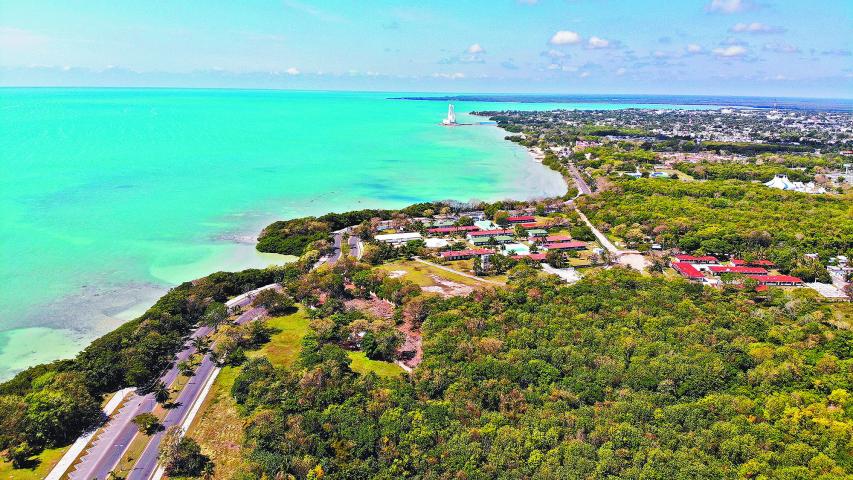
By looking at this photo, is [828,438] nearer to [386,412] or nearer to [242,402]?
[386,412]

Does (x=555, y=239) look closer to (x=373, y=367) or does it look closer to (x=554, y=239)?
(x=554, y=239)

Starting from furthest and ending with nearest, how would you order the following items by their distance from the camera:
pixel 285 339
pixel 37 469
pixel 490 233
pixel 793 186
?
1. pixel 793 186
2. pixel 490 233
3. pixel 285 339
4. pixel 37 469

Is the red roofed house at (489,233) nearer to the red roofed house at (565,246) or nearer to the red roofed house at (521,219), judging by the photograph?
the red roofed house at (521,219)

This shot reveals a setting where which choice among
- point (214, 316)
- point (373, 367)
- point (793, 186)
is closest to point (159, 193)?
point (214, 316)

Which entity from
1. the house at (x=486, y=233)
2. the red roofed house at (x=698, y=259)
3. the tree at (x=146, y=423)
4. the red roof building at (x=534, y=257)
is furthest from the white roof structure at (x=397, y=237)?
the tree at (x=146, y=423)

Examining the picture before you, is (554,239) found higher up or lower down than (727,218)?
lower down

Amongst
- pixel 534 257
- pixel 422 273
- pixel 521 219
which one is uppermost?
pixel 521 219
